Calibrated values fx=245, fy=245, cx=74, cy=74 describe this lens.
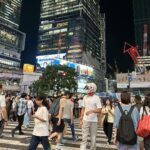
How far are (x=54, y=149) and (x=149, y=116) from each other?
4011 mm

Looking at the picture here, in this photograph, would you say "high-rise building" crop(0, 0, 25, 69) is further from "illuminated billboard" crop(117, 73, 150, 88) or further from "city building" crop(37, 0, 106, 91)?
"illuminated billboard" crop(117, 73, 150, 88)

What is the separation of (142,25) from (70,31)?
160 feet

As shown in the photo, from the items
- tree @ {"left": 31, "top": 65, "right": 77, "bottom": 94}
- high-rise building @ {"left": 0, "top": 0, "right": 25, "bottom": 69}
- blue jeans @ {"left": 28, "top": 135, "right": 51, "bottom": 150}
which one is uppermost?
high-rise building @ {"left": 0, "top": 0, "right": 25, "bottom": 69}

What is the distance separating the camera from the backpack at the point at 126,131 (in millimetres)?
4160

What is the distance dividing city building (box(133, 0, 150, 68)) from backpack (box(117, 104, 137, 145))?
160 metres

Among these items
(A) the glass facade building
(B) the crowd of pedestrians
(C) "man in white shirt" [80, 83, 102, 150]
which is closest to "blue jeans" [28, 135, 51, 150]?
(B) the crowd of pedestrians

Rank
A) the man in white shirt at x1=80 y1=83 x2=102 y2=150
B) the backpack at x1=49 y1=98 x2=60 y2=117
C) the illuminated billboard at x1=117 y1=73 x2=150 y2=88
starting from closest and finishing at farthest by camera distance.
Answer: the man in white shirt at x1=80 y1=83 x2=102 y2=150 → the backpack at x1=49 y1=98 x2=60 y2=117 → the illuminated billboard at x1=117 y1=73 x2=150 y2=88

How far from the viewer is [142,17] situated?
540 feet

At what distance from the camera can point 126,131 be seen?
418 cm

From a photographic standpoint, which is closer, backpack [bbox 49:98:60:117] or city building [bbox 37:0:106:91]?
backpack [bbox 49:98:60:117]

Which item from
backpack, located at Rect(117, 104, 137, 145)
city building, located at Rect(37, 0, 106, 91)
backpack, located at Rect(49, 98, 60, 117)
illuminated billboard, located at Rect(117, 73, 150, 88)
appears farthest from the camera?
city building, located at Rect(37, 0, 106, 91)

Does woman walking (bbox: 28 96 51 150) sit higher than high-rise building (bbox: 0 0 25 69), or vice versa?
high-rise building (bbox: 0 0 25 69)

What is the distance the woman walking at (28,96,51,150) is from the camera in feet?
16.9

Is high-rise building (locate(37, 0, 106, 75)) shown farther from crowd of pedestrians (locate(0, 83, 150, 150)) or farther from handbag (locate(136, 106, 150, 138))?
handbag (locate(136, 106, 150, 138))
